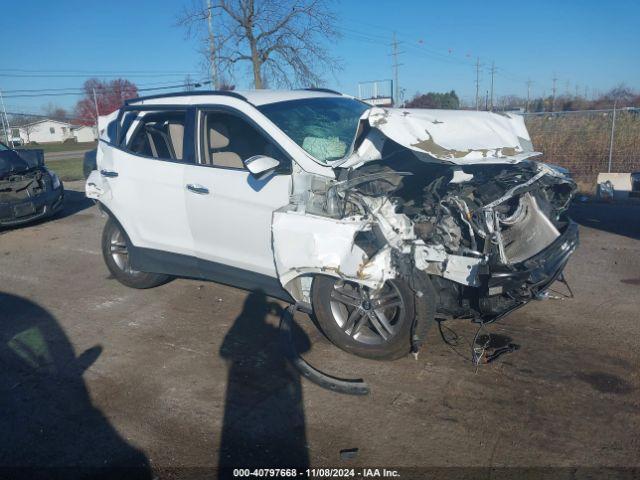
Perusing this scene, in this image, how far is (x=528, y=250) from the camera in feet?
12.3

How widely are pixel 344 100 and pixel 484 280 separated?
2722 millimetres

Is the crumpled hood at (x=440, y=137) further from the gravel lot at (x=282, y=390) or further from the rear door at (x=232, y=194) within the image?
the gravel lot at (x=282, y=390)

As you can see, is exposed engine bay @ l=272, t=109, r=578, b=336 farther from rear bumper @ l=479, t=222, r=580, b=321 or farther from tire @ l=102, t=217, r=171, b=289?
tire @ l=102, t=217, r=171, b=289

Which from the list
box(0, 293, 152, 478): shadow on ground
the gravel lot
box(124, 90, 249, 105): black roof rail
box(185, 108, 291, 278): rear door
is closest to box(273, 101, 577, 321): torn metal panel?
box(185, 108, 291, 278): rear door

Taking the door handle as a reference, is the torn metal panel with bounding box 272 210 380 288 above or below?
below

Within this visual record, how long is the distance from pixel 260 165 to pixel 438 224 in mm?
1372

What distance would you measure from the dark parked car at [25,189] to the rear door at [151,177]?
4071mm

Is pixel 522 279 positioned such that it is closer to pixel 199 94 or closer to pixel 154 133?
pixel 199 94

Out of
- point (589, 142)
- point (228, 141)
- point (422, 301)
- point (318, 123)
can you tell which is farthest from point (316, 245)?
point (589, 142)

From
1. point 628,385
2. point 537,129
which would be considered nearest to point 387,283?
point 628,385

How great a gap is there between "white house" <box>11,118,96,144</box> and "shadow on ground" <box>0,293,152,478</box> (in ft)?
Answer: 236

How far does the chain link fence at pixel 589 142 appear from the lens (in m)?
11.3

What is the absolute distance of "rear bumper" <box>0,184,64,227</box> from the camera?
847cm

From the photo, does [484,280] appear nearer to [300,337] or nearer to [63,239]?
[300,337]
